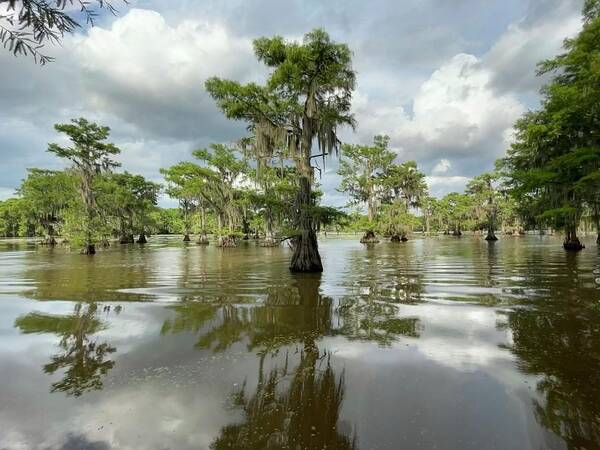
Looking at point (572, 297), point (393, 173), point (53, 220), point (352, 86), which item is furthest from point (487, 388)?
point (53, 220)

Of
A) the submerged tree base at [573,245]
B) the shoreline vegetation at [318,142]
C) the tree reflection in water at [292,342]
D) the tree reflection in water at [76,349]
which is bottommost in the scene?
the tree reflection in water at [76,349]

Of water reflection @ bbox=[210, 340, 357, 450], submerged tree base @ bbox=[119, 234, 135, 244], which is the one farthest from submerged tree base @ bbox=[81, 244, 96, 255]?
water reflection @ bbox=[210, 340, 357, 450]

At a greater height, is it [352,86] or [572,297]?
[352,86]

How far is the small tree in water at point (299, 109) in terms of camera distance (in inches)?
500

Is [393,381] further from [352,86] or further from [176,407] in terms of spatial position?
[352,86]

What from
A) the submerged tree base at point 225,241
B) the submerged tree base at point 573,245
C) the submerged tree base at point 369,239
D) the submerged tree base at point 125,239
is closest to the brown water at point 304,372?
the submerged tree base at point 573,245

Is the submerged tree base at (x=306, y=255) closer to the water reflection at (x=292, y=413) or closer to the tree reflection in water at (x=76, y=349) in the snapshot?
the tree reflection in water at (x=76, y=349)

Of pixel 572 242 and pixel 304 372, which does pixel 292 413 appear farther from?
pixel 572 242

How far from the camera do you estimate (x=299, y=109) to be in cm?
1320

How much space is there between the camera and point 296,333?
18.2 feet

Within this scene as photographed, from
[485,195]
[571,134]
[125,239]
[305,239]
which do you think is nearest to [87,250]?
[125,239]

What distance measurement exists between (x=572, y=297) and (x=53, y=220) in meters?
57.1

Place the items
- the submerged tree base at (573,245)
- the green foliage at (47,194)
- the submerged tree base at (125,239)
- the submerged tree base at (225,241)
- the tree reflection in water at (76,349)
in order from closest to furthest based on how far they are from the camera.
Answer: the tree reflection in water at (76,349) < the submerged tree base at (573,245) < the submerged tree base at (225,241) < the green foliage at (47,194) < the submerged tree base at (125,239)

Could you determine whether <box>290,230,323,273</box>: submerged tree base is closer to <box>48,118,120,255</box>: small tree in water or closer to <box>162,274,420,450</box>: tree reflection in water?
<box>162,274,420,450</box>: tree reflection in water
